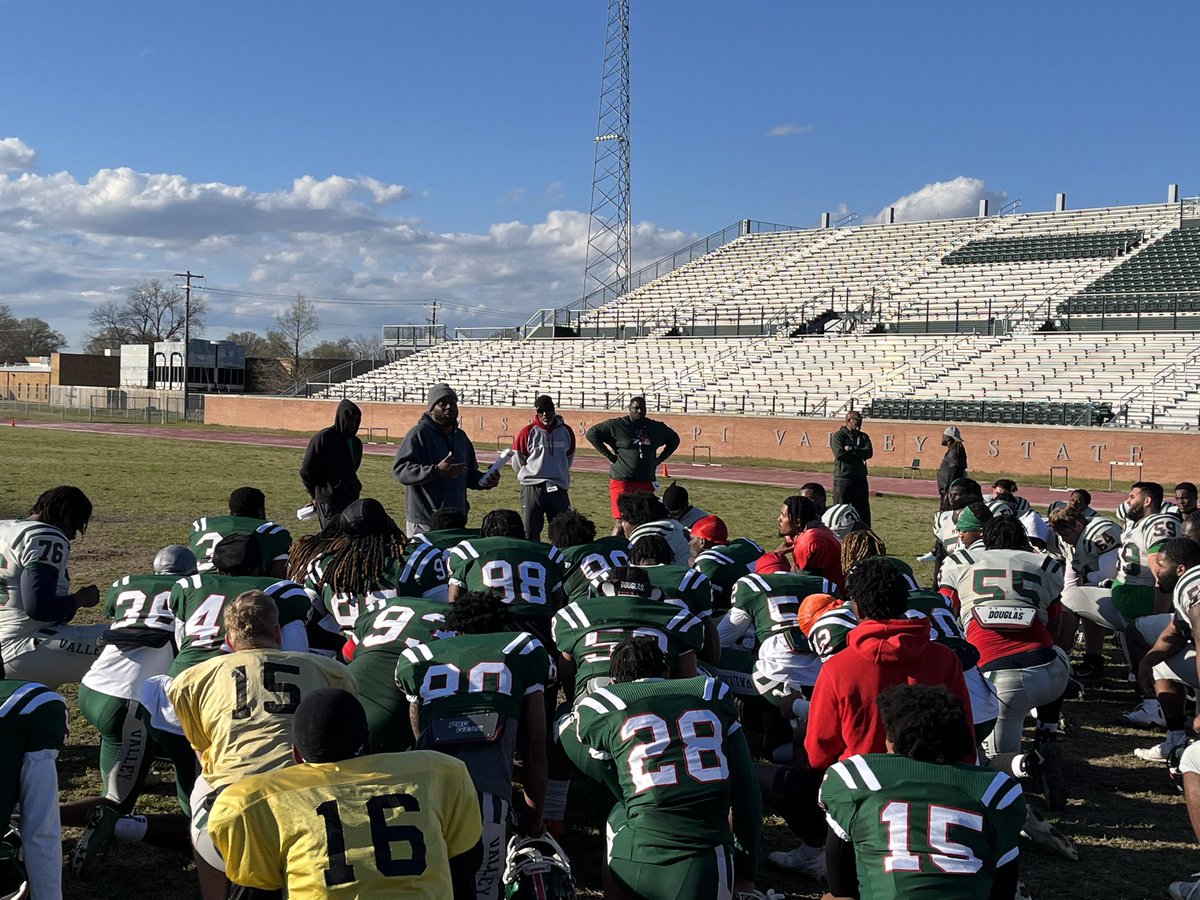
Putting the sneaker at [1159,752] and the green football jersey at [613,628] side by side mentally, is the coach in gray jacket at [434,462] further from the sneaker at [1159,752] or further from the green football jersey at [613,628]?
the sneaker at [1159,752]

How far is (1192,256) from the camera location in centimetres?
4075

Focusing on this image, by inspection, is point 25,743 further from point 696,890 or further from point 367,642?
point 696,890

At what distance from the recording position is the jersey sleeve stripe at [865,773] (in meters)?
3.64

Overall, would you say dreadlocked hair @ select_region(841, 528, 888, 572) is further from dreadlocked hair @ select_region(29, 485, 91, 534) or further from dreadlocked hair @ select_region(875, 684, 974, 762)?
dreadlocked hair @ select_region(29, 485, 91, 534)

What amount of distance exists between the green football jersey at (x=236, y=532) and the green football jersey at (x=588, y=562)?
185cm

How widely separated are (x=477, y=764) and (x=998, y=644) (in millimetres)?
3596

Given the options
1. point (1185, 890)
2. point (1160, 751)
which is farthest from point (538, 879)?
point (1160, 751)

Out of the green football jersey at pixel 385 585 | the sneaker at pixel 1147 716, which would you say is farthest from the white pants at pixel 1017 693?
the green football jersey at pixel 385 585

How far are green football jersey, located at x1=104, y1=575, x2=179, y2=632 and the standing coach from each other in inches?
396

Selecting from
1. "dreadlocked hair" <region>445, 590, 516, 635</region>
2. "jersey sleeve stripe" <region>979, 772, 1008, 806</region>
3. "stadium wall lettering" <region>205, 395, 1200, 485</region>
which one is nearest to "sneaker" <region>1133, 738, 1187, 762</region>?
"jersey sleeve stripe" <region>979, 772, 1008, 806</region>

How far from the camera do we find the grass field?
528cm

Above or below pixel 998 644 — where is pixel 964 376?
above

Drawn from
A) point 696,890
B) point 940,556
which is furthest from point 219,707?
point 940,556

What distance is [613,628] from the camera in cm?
539
